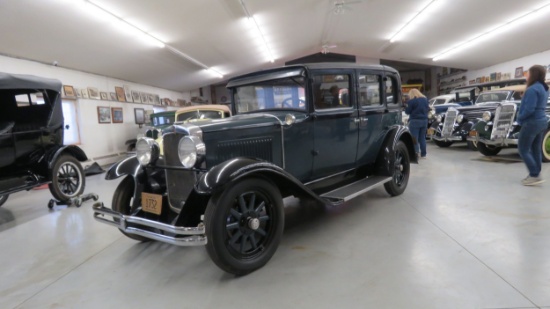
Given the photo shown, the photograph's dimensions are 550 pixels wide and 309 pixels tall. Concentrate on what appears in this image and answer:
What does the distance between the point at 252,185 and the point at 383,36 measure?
38.3 feet

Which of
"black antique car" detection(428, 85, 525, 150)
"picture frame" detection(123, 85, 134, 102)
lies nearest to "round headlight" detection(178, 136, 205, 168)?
"black antique car" detection(428, 85, 525, 150)

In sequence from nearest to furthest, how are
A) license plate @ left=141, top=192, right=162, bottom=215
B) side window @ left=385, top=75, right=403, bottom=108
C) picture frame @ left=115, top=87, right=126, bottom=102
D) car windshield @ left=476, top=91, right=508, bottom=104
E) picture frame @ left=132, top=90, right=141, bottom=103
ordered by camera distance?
license plate @ left=141, top=192, right=162, bottom=215
side window @ left=385, top=75, right=403, bottom=108
car windshield @ left=476, top=91, right=508, bottom=104
picture frame @ left=115, top=87, right=126, bottom=102
picture frame @ left=132, top=90, right=141, bottom=103

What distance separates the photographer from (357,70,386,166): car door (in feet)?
11.6

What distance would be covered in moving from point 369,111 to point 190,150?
218 cm

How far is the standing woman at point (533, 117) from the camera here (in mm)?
3896

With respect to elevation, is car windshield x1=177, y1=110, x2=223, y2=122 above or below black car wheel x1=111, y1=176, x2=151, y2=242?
above

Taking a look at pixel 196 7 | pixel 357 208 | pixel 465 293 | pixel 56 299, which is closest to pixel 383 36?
pixel 196 7

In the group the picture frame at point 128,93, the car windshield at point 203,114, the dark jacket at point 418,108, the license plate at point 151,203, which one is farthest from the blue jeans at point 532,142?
the picture frame at point 128,93

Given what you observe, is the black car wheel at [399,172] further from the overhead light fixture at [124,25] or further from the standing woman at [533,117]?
the overhead light fixture at [124,25]

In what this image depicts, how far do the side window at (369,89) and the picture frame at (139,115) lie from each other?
32.5 ft

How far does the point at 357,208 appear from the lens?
12.1ft

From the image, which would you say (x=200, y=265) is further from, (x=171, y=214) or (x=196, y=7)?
(x=196, y=7)

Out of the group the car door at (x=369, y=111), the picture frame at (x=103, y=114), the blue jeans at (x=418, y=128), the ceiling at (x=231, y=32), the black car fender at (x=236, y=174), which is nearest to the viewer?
the black car fender at (x=236, y=174)

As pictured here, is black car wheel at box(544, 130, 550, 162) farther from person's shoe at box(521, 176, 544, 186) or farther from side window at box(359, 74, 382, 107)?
side window at box(359, 74, 382, 107)
